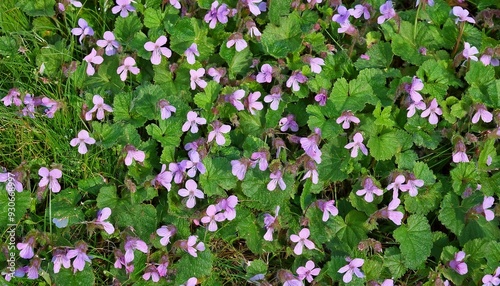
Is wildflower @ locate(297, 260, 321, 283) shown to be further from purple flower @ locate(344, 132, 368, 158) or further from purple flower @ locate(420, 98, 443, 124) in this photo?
purple flower @ locate(420, 98, 443, 124)

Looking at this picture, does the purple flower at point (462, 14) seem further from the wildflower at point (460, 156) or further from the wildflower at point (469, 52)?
the wildflower at point (460, 156)

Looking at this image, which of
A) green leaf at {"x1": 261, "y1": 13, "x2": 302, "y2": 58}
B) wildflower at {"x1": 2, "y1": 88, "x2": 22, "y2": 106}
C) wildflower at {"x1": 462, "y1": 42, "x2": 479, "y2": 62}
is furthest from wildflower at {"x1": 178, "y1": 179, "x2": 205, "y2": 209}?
wildflower at {"x1": 462, "y1": 42, "x2": 479, "y2": 62}

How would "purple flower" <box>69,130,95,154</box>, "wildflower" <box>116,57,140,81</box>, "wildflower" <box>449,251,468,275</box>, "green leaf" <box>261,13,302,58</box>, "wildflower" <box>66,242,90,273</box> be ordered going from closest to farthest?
"wildflower" <box>66,242,90,273</box>, "wildflower" <box>449,251,468,275</box>, "purple flower" <box>69,130,95,154</box>, "wildflower" <box>116,57,140,81</box>, "green leaf" <box>261,13,302,58</box>

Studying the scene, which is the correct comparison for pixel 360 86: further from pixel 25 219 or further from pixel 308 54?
pixel 25 219

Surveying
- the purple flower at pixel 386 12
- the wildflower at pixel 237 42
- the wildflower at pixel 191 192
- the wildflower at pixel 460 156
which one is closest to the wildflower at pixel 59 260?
the wildflower at pixel 191 192

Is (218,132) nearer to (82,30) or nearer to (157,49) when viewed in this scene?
(157,49)

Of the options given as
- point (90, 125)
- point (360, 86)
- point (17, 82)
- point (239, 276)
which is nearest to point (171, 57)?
point (90, 125)
